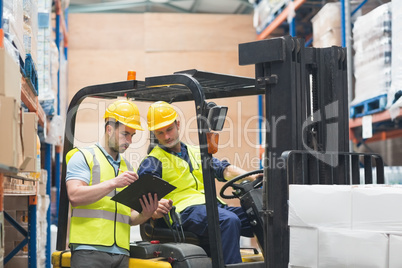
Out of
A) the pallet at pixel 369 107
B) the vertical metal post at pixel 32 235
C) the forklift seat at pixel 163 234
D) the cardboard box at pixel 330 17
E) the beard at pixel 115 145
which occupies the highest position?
the cardboard box at pixel 330 17

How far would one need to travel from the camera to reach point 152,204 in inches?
144

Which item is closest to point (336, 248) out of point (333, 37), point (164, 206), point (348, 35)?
point (164, 206)

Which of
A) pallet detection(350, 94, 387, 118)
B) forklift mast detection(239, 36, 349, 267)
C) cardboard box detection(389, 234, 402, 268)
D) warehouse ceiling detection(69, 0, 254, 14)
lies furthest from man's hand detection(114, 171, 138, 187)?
warehouse ceiling detection(69, 0, 254, 14)

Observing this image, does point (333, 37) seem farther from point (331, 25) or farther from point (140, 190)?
point (140, 190)

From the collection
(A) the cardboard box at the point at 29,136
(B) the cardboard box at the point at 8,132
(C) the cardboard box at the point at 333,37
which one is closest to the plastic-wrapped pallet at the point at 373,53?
(C) the cardboard box at the point at 333,37

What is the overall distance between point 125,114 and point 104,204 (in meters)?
0.59

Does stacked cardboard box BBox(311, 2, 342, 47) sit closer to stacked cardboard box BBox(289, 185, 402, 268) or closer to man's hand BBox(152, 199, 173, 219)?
man's hand BBox(152, 199, 173, 219)

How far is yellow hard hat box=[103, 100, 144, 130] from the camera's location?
3816 millimetres

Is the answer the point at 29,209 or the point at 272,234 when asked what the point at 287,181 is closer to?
the point at 272,234

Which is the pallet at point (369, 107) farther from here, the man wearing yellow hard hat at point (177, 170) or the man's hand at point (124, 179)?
the man's hand at point (124, 179)

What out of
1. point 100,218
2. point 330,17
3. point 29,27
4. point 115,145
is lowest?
point 100,218

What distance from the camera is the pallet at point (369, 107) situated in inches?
248

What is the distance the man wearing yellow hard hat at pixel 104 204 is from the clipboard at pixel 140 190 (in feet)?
0.16

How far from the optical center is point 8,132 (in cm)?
246
